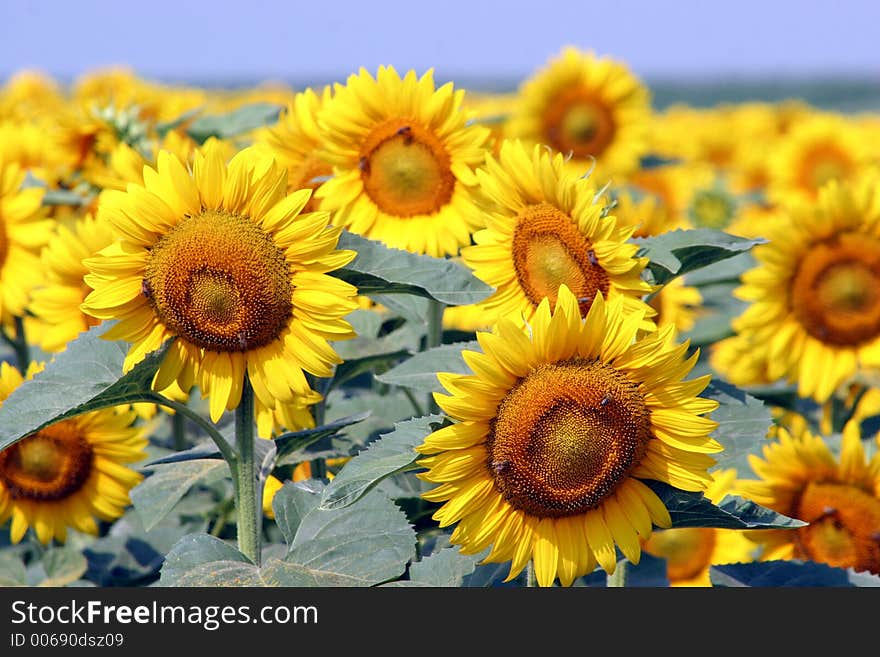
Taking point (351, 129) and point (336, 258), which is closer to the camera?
point (336, 258)

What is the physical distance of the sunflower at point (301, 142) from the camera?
2.67 meters

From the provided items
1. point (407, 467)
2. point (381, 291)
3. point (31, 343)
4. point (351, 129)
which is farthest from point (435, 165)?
point (31, 343)

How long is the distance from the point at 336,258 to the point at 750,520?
78 centimetres

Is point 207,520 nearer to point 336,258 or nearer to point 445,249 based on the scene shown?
point 445,249

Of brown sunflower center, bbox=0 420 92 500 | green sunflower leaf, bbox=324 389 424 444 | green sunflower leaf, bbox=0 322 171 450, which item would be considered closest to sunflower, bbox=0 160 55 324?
brown sunflower center, bbox=0 420 92 500

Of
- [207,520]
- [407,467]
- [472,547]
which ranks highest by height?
[407,467]

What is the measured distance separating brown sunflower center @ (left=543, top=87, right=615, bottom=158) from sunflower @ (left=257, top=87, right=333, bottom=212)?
2.43 meters

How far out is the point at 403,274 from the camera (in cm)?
191

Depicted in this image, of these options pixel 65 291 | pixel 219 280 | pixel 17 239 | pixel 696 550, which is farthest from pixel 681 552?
pixel 17 239

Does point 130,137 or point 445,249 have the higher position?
point 130,137

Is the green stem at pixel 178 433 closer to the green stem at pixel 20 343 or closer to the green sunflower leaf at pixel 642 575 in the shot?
the green stem at pixel 20 343

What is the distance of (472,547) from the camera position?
5.80ft

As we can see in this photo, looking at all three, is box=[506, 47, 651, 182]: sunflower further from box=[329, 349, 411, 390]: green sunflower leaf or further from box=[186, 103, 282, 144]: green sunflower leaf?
box=[329, 349, 411, 390]: green sunflower leaf

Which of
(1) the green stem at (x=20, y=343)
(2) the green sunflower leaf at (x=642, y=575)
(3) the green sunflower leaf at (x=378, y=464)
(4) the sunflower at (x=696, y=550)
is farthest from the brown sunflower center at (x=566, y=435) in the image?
(1) the green stem at (x=20, y=343)
